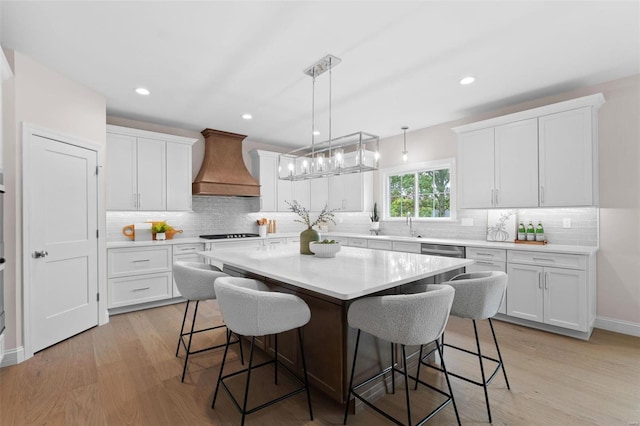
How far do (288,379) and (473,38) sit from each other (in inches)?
122

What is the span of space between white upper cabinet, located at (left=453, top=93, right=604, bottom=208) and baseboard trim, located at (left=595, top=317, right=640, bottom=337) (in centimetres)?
130

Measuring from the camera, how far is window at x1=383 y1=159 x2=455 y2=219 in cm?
496

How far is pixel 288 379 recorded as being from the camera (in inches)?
96.3

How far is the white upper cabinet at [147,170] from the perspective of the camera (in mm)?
4219

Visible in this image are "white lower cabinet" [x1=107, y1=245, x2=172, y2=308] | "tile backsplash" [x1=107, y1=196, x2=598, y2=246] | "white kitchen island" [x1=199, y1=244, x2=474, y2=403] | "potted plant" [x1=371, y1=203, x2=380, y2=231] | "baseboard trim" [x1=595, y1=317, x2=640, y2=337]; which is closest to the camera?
"white kitchen island" [x1=199, y1=244, x2=474, y2=403]

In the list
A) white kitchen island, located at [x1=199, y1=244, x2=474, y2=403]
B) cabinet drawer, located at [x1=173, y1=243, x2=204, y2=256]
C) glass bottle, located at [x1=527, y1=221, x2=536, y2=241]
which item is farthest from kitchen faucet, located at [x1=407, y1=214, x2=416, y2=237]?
cabinet drawer, located at [x1=173, y1=243, x2=204, y2=256]

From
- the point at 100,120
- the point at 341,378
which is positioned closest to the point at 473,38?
the point at 341,378

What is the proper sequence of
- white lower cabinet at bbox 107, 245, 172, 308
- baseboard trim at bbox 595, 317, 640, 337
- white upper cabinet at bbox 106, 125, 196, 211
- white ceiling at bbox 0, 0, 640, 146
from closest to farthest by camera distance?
white ceiling at bbox 0, 0, 640, 146, baseboard trim at bbox 595, 317, 640, 337, white lower cabinet at bbox 107, 245, 172, 308, white upper cabinet at bbox 106, 125, 196, 211

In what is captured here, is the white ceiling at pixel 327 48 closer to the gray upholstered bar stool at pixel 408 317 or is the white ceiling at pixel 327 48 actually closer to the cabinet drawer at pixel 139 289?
the gray upholstered bar stool at pixel 408 317

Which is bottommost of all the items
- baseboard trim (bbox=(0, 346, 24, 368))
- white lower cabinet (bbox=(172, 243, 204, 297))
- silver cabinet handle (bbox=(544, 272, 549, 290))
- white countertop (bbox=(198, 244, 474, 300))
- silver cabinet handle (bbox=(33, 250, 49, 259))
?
baseboard trim (bbox=(0, 346, 24, 368))

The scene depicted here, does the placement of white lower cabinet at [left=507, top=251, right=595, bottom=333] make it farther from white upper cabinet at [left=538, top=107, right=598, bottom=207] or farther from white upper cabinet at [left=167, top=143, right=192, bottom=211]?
white upper cabinet at [left=167, top=143, right=192, bottom=211]

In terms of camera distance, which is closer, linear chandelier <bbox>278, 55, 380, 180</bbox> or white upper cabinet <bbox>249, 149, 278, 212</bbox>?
linear chandelier <bbox>278, 55, 380, 180</bbox>

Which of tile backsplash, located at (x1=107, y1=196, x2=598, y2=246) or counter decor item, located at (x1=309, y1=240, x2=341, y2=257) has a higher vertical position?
tile backsplash, located at (x1=107, y1=196, x2=598, y2=246)

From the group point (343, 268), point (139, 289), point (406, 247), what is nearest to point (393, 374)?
point (343, 268)
